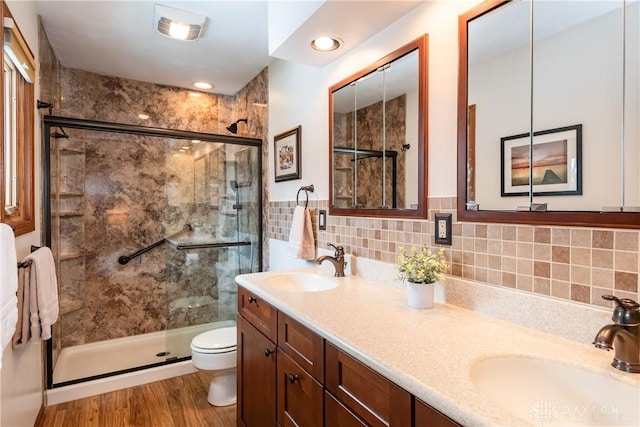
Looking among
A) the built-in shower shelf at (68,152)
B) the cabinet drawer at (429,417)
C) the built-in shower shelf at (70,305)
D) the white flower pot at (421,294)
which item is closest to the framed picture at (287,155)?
the white flower pot at (421,294)

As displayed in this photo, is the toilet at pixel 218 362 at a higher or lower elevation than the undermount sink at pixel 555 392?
lower

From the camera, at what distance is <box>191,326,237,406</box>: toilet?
2197mm

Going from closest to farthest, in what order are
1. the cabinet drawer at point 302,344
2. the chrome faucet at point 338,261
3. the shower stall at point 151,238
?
the cabinet drawer at point 302,344
the chrome faucet at point 338,261
the shower stall at point 151,238

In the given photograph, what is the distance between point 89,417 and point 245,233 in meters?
1.63

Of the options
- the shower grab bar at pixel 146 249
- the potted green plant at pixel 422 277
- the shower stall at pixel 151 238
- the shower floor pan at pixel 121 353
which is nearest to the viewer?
the potted green plant at pixel 422 277

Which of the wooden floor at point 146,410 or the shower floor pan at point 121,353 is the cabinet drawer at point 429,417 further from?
the shower floor pan at point 121,353

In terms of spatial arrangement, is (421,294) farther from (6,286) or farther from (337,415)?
(6,286)

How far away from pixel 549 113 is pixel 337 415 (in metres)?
1.13

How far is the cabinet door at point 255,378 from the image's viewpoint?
1.49 meters

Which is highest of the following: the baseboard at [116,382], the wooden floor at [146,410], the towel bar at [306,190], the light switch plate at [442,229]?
the towel bar at [306,190]

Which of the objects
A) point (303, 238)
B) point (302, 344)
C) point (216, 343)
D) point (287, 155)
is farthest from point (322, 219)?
point (216, 343)

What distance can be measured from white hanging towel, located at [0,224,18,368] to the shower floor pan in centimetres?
169

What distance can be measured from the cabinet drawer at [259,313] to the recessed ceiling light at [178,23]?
1625 millimetres

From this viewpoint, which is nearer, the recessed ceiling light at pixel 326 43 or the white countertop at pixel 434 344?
the white countertop at pixel 434 344
